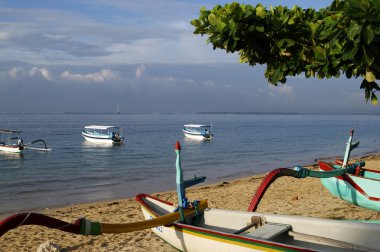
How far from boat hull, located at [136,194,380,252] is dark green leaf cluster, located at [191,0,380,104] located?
1.96 meters

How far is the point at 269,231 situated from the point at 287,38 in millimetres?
2756

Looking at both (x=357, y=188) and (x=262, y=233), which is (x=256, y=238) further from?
(x=357, y=188)

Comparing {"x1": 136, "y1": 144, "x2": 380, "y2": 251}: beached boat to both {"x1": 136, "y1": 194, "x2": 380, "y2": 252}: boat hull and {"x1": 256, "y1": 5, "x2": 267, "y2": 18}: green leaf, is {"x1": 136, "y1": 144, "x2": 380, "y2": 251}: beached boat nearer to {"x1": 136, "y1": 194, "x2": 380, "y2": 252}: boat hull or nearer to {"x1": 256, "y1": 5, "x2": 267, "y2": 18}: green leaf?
{"x1": 136, "y1": 194, "x2": 380, "y2": 252}: boat hull

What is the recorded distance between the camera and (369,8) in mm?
3457

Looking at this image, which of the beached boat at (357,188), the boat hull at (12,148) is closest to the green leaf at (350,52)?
the beached boat at (357,188)

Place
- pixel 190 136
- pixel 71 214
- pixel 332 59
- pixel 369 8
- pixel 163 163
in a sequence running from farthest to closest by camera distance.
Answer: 1. pixel 190 136
2. pixel 163 163
3. pixel 71 214
4. pixel 332 59
5. pixel 369 8

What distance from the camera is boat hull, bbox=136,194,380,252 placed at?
5.08 meters

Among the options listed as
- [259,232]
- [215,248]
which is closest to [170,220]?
[215,248]

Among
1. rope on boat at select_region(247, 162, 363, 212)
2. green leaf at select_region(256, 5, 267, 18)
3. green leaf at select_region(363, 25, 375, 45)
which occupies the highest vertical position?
green leaf at select_region(256, 5, 267, 18)

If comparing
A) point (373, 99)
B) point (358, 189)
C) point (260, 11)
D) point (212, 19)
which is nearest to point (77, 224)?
point (212, 19)

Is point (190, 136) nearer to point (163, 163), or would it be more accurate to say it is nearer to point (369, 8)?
point (163, 163)

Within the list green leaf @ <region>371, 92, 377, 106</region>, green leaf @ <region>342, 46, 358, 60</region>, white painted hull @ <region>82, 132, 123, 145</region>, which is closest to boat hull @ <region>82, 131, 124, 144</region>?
white painted hull @ <region>82, 132, 123, 145</region>

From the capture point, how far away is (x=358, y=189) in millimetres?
9461

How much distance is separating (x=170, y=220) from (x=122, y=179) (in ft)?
58.7
